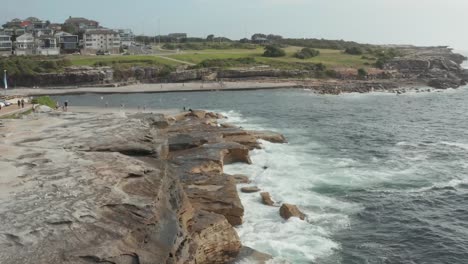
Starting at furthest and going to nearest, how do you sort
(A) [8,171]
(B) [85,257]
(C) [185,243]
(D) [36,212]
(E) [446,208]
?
1. (E) [446,208]
2. (A) [8,171]
3. (C) [185,243]
4. (D) [36,212]
5. (B) [85,257]

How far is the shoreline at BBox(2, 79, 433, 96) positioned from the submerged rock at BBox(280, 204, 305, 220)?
80.2m

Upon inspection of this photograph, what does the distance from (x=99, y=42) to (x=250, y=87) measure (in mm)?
86002

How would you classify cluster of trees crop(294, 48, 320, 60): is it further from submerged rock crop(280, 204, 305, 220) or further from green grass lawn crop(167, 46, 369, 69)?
submerged rock crop(280, 204, 305, 220)

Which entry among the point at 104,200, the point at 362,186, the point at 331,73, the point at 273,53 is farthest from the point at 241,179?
the point at 273,53

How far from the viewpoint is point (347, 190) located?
3319cm

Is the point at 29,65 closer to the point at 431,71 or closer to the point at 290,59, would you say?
the point at 290,59

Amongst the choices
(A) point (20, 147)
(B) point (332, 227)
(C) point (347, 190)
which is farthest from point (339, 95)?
(A) point (20, 147)

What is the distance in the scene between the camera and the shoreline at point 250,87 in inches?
4171

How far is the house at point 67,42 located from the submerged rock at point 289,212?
159 metres

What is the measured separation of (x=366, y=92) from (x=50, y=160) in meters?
96.2

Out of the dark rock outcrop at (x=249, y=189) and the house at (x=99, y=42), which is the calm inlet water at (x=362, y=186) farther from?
the house at (x=99, y=42)

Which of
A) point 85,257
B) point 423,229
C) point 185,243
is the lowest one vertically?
point 423,229

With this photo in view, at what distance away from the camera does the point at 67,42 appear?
171375 mm

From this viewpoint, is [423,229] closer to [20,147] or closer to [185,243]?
[185,243]
